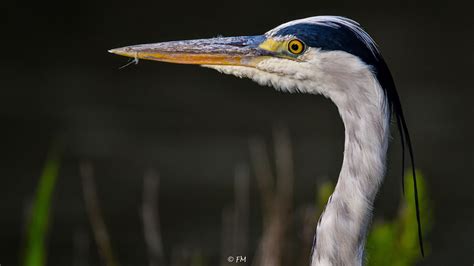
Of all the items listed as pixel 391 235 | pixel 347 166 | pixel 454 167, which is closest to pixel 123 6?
pixel 454 167

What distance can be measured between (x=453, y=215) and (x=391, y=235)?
4404 mm

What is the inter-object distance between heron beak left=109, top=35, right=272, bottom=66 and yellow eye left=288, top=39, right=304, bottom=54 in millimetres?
85

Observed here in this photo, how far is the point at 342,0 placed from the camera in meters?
11.1

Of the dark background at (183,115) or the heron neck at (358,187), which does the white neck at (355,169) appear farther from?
the dark background at (183,115)

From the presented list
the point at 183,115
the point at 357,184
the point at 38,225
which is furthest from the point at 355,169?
the point at 183,115

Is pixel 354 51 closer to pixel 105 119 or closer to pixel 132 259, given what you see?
pixel 132 259

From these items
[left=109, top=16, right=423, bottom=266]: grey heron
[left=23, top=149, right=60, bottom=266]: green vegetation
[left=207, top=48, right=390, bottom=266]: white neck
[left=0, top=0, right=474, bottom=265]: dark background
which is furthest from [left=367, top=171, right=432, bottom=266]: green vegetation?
[left=0, top=0, right=474, bottom=265]: dark background

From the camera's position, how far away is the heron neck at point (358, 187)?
3057 mm

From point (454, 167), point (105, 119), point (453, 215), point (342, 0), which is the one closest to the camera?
point (453, 215)

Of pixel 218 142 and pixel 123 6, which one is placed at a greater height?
pixel 123 6

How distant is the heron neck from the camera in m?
3.06

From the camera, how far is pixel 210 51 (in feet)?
11.1

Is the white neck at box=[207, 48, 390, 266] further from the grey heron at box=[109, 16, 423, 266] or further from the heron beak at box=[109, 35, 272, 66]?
the heron beak at box=[109, 35, 272, 66]

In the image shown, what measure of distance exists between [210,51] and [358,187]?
70 centimetres
